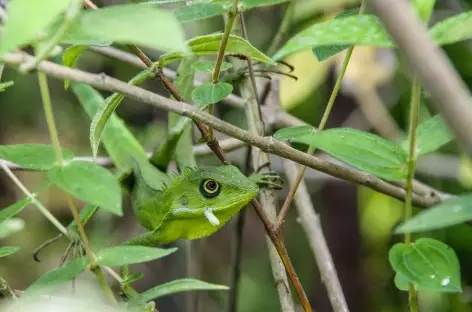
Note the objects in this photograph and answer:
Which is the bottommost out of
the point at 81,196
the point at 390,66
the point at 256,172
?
the point at 81,196

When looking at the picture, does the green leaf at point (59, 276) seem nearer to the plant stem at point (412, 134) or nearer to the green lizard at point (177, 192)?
the plant stem at point (412, 134)

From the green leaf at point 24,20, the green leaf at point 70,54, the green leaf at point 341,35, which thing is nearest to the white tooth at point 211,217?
the green leaf at point 70,54

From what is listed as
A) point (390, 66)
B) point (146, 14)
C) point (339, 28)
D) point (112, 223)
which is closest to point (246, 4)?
point (339, 28)

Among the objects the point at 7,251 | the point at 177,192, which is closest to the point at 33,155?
the point at 7,251

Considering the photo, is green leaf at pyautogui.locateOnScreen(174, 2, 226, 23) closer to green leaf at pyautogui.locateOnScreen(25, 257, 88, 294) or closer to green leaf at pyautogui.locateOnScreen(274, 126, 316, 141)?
green leaf at pyautogui.locateOnScreen(274, 126, 316, 141)

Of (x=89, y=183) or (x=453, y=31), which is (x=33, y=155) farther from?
(x=453, y=31)

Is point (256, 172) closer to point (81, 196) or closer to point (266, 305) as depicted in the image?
point (81, 196)
